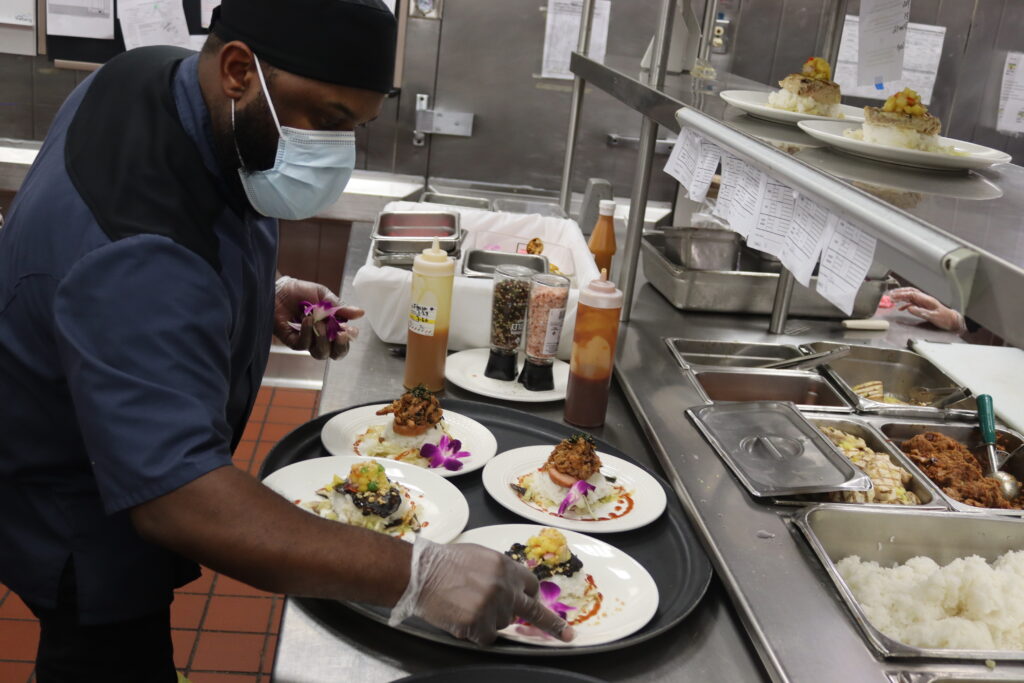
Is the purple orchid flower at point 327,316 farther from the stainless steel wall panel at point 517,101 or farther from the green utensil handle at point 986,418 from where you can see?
the stainless steel wall panel at point 517,101

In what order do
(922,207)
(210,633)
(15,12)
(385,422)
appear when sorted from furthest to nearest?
(15,12) → (210,633) → (385,422) → (922,207)

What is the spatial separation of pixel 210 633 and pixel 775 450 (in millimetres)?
1907

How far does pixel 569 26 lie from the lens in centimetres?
457

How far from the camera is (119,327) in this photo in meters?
1.14

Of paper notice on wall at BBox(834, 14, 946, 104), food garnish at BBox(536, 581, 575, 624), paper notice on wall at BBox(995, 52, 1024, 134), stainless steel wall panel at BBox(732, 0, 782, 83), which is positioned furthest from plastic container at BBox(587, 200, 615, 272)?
paper notice on wall at BBox(995, 52, 1024, 134)

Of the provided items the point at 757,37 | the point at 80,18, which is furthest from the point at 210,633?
the point at 757,37

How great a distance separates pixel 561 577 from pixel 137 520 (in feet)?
2.02

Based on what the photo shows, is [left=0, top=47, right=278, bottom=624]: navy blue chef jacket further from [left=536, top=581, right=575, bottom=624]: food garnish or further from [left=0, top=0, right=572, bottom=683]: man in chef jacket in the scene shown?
[left=536, top=581, right=575, bottom=624]: food garnish

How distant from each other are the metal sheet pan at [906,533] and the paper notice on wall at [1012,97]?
3927 millimetres

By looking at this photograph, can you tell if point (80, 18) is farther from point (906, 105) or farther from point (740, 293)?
point (906, 105)

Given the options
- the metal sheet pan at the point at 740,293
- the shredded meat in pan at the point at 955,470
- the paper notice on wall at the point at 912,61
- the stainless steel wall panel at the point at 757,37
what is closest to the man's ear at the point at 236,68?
the shredded meat in pan at the point at 955,470

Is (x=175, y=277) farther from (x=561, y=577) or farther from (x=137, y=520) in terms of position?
(x=561, y=577)

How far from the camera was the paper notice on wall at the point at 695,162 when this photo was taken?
72.7 inches

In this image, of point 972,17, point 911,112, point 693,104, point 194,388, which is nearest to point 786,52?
point 972,17
